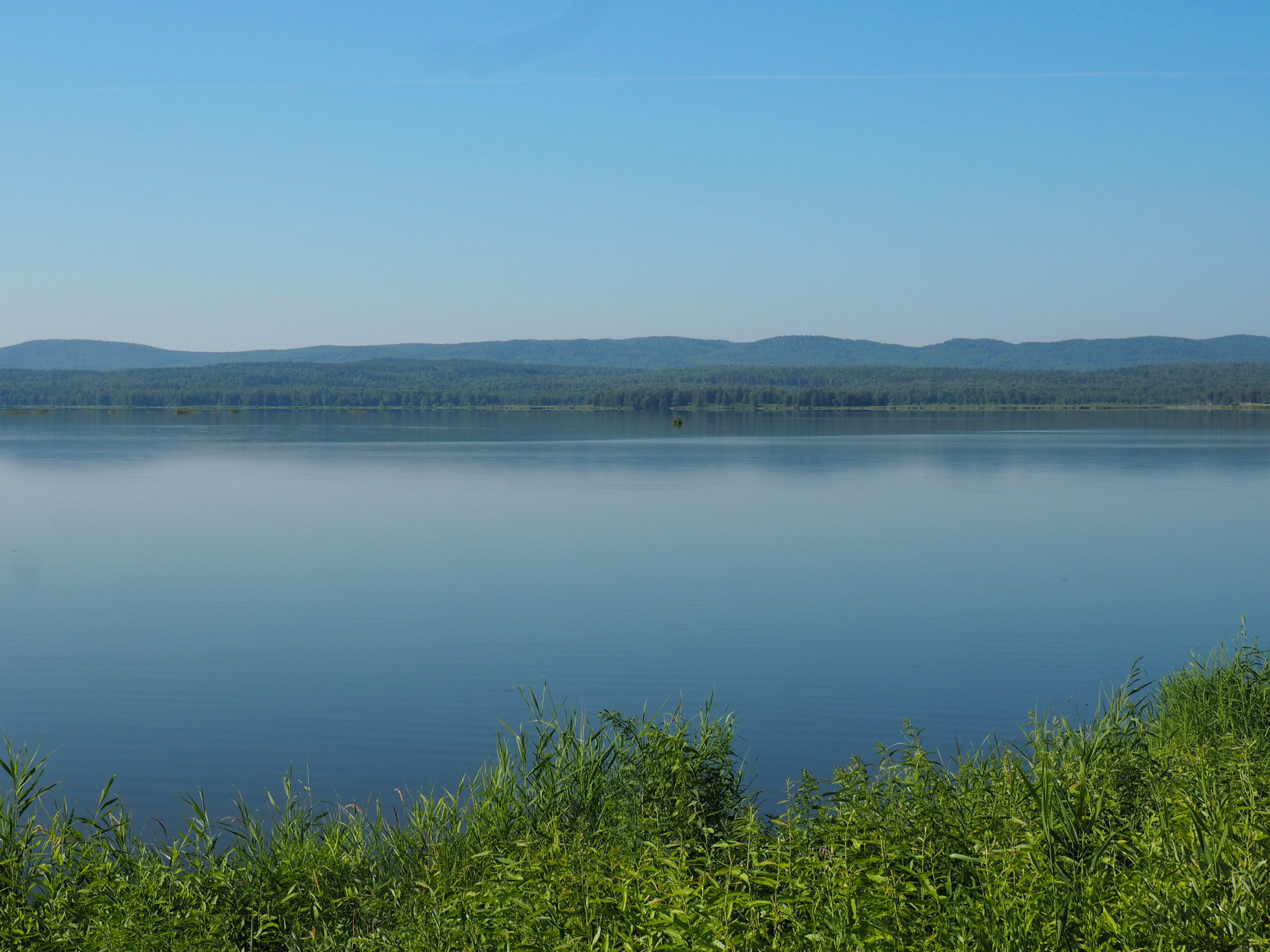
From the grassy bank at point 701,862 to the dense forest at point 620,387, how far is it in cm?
11383

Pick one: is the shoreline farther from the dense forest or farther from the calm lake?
the calm lake

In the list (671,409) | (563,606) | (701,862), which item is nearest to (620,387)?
(671,409)

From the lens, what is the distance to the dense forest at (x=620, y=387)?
124m

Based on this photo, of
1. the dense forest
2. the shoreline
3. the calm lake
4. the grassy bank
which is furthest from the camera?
the dense forest

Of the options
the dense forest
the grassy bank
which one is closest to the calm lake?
the grassy bank

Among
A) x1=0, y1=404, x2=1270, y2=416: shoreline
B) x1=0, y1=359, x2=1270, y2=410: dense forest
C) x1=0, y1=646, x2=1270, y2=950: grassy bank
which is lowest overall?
x1=0, y1=404, x2=1270, y2=416: shoreline

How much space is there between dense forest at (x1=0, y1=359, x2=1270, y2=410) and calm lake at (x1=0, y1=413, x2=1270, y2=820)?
3659 inches

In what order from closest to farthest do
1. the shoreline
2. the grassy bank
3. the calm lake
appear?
the grassy bank
the calm lake
the shoreline

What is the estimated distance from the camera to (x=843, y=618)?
12703mm

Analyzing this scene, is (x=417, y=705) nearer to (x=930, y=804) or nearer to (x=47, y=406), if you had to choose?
(x=930, y=804)

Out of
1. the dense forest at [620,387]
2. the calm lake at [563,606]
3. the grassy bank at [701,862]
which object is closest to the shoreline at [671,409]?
the dense forest at [620,387]

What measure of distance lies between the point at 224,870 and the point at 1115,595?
1211 cm

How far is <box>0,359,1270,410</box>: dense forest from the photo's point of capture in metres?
124

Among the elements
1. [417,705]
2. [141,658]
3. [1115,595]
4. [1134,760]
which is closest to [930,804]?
[1134,760]
